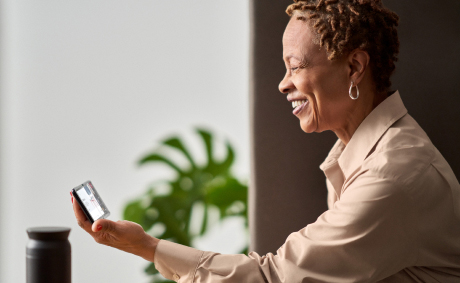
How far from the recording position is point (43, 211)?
2223mm

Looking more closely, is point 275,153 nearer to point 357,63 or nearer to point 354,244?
point 357,63

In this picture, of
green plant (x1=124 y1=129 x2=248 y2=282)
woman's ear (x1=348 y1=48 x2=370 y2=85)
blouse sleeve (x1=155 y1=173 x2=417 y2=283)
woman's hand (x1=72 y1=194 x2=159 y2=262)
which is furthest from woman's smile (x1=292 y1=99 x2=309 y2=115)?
green plant (x1=124 y1=129 x2=248 y2=282)

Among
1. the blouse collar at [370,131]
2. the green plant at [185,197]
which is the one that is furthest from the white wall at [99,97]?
the blouse collar at [370,131]

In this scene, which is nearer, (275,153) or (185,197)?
(275,153)

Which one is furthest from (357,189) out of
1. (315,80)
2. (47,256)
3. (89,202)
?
(47,256)

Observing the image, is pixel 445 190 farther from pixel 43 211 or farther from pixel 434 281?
pixel 43 211

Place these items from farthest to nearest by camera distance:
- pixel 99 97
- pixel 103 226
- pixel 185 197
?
pixel 99 97, pixel 185 197, pixel 103 226

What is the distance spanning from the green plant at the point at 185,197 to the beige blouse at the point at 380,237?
99cm

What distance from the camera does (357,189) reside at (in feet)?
2.84

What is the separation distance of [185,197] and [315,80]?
43.9 inches

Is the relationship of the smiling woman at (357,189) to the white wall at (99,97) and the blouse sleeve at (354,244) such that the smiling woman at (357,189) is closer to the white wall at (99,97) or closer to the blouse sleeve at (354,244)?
the blouse sleeve at (354,244)

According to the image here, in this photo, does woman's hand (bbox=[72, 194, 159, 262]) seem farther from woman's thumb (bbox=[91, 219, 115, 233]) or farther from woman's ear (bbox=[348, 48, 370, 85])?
woman's ear (bbox=[348, 48, 370, 85])

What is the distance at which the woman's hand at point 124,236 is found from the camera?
96cm

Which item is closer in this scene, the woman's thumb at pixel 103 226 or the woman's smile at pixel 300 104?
the woman's thumb at pixel 103 226
